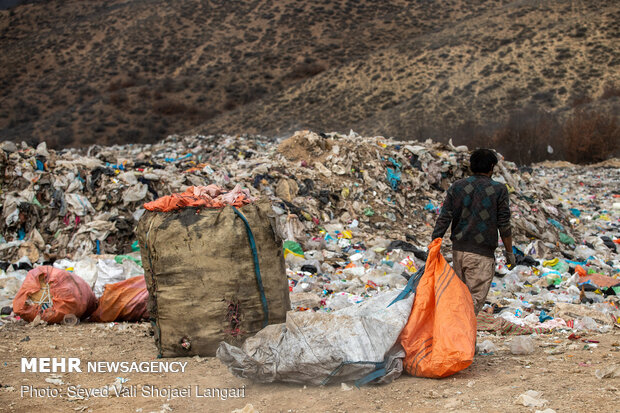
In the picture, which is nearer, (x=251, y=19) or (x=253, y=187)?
(x=253, y=187)

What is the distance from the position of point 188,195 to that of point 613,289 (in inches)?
160

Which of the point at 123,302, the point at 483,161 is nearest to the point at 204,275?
the point at 123,302

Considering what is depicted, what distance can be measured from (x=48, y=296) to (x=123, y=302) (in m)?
0.55

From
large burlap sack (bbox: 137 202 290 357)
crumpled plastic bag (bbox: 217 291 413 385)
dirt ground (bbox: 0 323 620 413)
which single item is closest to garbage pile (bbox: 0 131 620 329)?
dirt ground (bbox: 0 323 620 413)

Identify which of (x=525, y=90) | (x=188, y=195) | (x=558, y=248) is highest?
(x=525, y=90)

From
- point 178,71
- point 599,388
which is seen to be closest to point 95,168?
point 599,388

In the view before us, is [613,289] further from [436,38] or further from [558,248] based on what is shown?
[436,38]

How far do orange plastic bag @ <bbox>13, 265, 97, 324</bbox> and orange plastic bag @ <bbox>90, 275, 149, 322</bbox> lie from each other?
189mm

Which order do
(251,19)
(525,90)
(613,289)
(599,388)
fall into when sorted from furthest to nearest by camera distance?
(251,19)
(525,90)
(613,289)
(599,388)

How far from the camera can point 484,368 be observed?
2961 mm

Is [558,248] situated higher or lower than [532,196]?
lower

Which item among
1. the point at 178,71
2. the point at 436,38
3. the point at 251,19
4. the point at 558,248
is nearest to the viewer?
the point at 558,248
